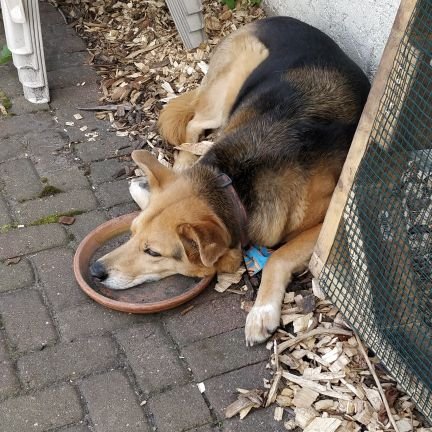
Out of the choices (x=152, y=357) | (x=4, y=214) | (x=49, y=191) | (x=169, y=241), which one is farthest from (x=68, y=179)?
(x=152, y=357)

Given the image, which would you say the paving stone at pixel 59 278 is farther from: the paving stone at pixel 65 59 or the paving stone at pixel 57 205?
the paving stone at pixel 65 59

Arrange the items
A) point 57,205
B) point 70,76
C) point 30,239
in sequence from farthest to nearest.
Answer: point 70,76
point 57,205
point 30,239

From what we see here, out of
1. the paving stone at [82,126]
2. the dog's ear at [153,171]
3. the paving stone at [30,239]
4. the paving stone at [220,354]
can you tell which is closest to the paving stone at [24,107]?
the paving stone at [82,126]

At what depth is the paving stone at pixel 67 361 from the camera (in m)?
3.54

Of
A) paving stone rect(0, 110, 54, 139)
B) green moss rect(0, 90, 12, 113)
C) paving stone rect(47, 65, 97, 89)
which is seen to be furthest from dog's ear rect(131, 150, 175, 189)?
paving stone rect(47, 65, 97, 89)

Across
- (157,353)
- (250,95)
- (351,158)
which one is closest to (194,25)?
(250,95)

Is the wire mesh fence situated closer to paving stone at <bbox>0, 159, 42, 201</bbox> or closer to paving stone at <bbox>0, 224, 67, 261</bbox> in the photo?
paving stone at <bbox>0, 224, 67, 261</bbox>

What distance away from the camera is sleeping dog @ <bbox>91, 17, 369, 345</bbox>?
12.4 feet

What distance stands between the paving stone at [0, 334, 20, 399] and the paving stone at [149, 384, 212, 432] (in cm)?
70

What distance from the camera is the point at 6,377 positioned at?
3520 millimetres

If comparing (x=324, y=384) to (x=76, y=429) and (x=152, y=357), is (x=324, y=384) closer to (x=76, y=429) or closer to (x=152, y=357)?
(x=152, y=357)

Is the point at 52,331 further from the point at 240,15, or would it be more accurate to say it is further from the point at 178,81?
the point at 240,15

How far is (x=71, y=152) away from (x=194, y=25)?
171 centimetres

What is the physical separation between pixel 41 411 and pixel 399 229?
198 cm
